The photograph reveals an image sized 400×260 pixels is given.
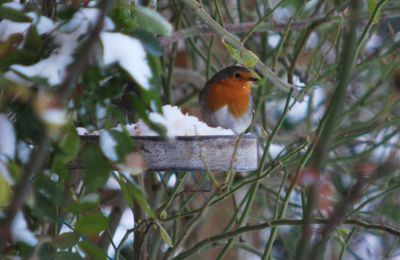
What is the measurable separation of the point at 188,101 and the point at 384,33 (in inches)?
39.4

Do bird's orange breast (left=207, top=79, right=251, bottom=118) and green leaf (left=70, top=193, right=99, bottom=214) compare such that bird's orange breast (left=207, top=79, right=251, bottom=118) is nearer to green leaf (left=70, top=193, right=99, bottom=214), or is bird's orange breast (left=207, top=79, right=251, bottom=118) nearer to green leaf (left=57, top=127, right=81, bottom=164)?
green leaf (left=70, top=193, right=99, bottom=214)

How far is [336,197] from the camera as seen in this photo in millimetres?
3410

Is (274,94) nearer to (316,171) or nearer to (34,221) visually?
(34,221)

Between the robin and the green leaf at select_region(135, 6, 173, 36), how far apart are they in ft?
5.19

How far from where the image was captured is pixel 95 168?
4.17 feet

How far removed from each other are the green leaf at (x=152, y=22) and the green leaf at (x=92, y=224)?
369 mm

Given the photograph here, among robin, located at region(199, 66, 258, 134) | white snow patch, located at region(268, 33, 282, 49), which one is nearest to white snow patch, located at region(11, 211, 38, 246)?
robin, located at region(199, 66, 258, 134)

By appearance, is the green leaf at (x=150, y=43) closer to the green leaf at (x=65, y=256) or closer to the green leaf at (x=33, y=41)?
the green leaf at (x=33, y=41)

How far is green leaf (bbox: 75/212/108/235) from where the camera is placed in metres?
1.41

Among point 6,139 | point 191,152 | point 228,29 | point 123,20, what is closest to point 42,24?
point 123,20

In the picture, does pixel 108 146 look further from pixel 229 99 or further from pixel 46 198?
pixel 229 99

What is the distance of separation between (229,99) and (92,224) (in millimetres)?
1617

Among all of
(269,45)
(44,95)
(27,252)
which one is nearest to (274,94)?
(269,45)

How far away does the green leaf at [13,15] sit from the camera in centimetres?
123
